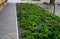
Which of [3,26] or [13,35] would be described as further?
[3,26]

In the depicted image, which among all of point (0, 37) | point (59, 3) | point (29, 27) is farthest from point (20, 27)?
point (59, 3)

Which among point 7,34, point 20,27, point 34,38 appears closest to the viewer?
point 7,34

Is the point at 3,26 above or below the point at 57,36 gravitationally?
above

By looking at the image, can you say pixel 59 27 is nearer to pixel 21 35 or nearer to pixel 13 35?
pixel 21 35

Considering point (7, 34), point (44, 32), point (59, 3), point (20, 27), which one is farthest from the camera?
point (59, 3)

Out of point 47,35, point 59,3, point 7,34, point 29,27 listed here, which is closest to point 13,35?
point 7,34

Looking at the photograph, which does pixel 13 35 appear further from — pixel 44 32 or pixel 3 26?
pixel 44 32

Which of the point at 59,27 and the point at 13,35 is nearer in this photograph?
the point at 13,35

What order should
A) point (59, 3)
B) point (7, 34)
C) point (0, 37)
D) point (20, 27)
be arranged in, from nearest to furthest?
point (0, 37), point (7, 34), point (20, 27), point (59, 3)

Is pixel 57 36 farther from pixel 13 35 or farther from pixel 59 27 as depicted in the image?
pixel 13 35
